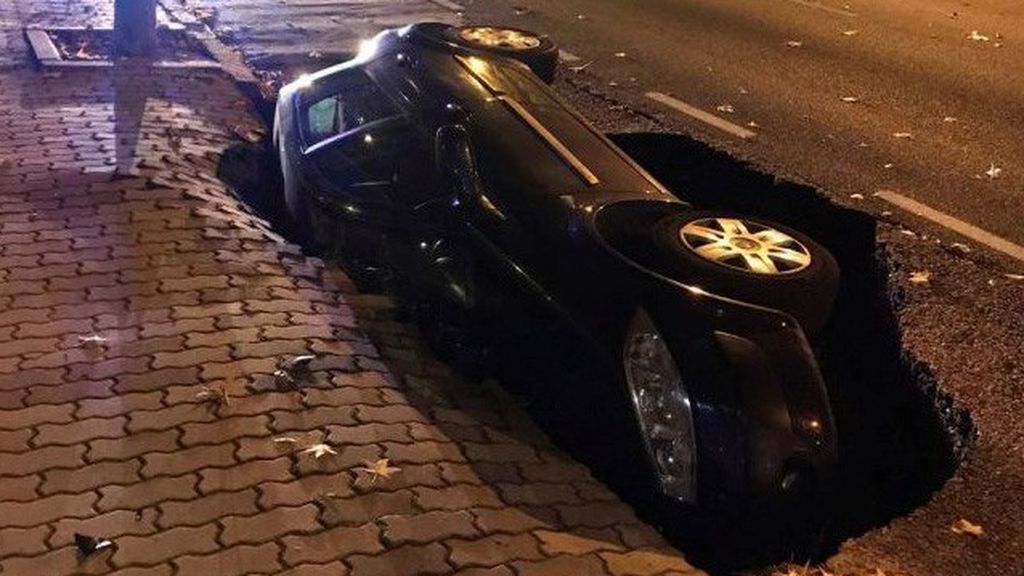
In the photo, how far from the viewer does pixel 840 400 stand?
5.21 metres

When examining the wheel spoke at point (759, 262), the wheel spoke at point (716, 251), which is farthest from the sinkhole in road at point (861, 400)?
the wheel spoke at point (716, 251)

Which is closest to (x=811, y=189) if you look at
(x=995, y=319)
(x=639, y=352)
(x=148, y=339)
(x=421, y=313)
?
(x=995, y=319)

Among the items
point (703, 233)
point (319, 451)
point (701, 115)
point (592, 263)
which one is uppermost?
point (703, 233)

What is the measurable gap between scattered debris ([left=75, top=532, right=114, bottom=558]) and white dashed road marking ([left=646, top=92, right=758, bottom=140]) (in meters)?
5.81

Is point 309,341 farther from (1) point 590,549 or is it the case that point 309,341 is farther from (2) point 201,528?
(1) point 590,549

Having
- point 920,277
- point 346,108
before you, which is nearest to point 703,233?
point 920,277

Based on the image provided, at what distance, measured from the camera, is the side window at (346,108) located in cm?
554

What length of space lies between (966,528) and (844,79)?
669 cm

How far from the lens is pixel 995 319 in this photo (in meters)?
5.40

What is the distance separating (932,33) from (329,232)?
29.4 feet

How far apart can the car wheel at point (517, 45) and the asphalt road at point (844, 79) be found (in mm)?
1676

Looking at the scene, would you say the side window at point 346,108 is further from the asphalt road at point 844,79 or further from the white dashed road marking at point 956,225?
the white dashed road marking at point 956,225

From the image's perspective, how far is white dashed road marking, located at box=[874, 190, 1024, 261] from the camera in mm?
6242

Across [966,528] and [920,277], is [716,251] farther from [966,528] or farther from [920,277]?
[920,277]
